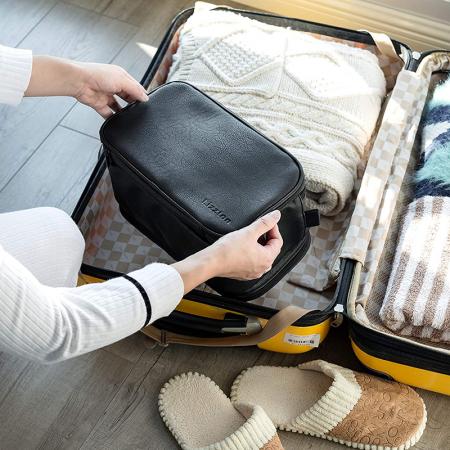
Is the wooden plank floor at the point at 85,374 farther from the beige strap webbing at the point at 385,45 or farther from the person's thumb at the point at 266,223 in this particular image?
the beige strap webbing at the point at 385,45

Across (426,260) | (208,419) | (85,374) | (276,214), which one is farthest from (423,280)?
(85,374)

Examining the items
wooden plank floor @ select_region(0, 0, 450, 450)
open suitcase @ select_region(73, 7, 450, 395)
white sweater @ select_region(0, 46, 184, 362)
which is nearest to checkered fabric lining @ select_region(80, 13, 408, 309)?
open suitcase @ select_region(73, 7, 450, 395)

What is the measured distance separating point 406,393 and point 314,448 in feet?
0.62

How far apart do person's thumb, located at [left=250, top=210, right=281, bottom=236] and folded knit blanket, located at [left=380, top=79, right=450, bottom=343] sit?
0.31 m

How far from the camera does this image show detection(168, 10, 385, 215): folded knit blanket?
1317mm

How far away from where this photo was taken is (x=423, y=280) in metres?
1.22

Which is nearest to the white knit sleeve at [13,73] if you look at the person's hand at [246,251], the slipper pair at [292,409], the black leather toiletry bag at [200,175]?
the black leather toiletry bag at [200,175]

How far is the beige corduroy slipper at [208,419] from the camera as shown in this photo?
1147 millimetres

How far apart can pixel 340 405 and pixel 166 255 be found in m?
0.43

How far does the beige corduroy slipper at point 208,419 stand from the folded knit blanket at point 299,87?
0.40m

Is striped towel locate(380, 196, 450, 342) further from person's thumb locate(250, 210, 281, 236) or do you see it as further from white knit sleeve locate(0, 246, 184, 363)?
white knit sleeve locate(0, 246, 184, 363)

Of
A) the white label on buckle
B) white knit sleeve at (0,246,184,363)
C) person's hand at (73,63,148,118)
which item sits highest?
person's hand at (73,63,148,118)

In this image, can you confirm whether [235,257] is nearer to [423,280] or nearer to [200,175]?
[200,175]

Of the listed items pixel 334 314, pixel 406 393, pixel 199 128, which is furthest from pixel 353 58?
pixel 406 393
